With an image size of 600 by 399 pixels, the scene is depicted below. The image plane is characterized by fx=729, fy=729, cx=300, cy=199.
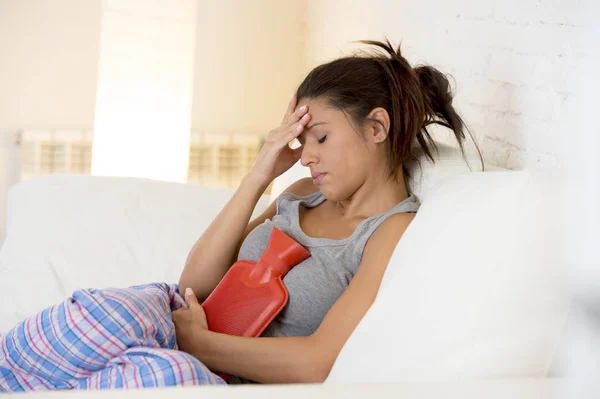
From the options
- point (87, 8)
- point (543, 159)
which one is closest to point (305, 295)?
point (543, 159)

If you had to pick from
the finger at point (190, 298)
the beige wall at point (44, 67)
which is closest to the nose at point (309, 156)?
the finger at point (190, 298)

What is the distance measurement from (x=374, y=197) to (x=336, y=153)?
13cm

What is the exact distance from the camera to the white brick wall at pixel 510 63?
5.22 feet

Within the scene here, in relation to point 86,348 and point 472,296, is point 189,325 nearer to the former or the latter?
point 86,348

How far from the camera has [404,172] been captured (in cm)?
165

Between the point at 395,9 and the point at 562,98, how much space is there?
1311mm

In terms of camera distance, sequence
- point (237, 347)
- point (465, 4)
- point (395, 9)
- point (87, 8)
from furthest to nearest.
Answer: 1. point (87, 8)
2. point (395, 9)
3. point (465, 4)
4. point (237, 347)

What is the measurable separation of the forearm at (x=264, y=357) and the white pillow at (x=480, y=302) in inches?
4.0

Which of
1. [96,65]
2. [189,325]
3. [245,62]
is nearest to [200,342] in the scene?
[189,325]

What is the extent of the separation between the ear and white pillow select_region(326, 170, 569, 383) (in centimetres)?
40

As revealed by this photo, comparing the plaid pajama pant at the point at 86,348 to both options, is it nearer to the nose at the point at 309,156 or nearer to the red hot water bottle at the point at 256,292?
the red hot water bottle at the point at 256,292

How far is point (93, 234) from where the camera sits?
2.17m

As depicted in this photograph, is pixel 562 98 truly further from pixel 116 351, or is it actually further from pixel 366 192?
pixel 116 351

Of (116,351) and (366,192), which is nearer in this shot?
(116,351)
